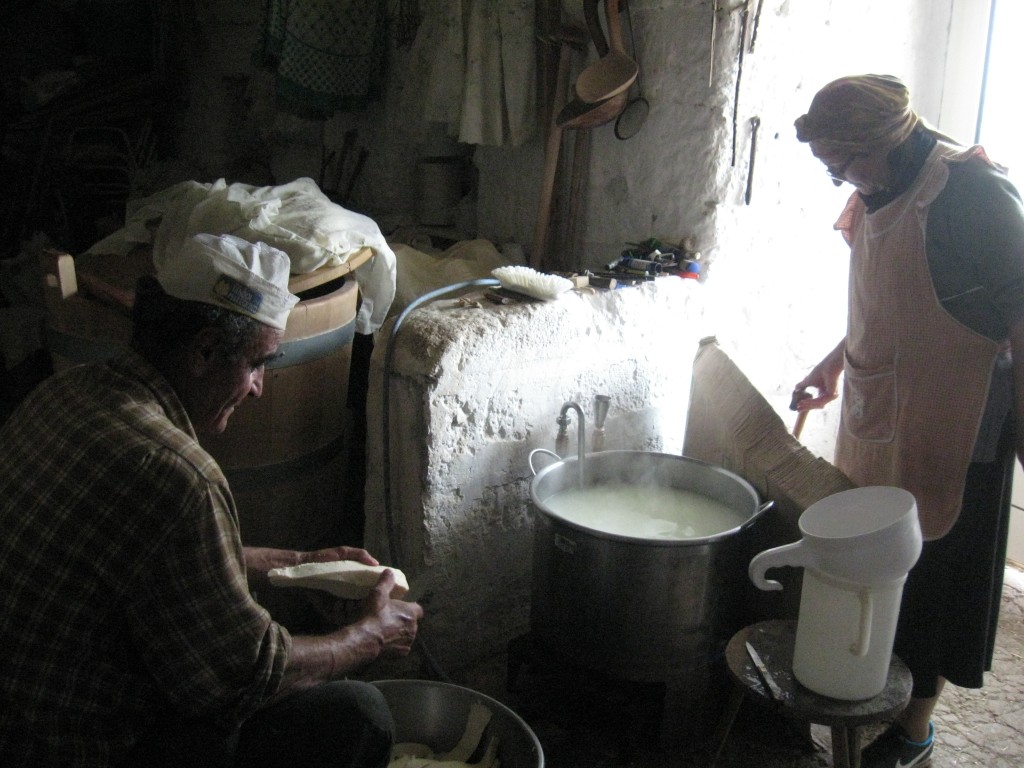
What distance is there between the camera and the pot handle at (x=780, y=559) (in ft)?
6.18

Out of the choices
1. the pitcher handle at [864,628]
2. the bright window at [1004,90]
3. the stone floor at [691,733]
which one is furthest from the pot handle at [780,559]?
the bright window at [1004,90]

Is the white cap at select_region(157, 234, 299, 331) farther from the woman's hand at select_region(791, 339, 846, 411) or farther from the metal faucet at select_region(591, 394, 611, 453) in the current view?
the woman's hand at select_region(791, 339, 846, 411)

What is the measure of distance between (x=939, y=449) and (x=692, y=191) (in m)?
1.26

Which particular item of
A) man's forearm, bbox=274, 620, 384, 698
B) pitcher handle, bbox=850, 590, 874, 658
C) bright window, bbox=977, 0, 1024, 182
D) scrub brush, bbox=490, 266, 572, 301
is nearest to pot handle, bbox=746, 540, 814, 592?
pitcher handle, bbox=850, 590, 874, 658

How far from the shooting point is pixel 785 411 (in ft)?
11.3

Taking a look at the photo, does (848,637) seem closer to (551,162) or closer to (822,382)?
(822,382)

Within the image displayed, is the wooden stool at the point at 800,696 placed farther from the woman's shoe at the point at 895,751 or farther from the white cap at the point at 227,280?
the white cap at the point at 227,280

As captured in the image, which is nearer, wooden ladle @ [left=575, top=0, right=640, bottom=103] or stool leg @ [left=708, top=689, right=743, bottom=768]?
stool leg @ [left=708, top=689, right=743, bottom=768]

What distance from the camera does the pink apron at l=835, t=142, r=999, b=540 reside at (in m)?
2.07

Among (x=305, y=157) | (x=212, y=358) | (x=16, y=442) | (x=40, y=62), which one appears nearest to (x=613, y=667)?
(x=212, y=358)

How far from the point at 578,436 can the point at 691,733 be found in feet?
2.83

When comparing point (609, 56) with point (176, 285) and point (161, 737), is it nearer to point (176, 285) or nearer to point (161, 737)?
point (176, 285)

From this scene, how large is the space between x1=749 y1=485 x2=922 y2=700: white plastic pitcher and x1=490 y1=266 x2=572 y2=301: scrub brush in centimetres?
103

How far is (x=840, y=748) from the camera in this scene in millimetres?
1869
